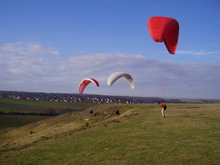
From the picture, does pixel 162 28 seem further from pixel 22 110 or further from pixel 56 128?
pixel 22 110

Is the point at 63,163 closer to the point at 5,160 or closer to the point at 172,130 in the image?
the point at 5,160

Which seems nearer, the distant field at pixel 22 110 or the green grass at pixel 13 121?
the green grass at pixel 13 121

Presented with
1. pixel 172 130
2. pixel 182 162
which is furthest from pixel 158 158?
pixel 172 130

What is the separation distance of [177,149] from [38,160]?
19.5 ft

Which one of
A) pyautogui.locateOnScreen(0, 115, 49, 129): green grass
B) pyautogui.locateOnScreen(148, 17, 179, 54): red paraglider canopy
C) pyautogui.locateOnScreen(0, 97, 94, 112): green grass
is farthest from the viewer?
pyautogui.locateOnScreen(0, 97, 94, 112): green grass

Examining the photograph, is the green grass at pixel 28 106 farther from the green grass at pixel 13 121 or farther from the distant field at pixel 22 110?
the green grass at pixel 13 121

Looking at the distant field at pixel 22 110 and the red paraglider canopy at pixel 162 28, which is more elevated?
the red paraglider canopy at pixel 162 28

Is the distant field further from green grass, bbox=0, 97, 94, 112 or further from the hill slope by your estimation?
the hill slope

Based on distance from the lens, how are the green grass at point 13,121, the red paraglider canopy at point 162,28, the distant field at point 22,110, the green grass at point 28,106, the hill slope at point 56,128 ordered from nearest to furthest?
1. the red paraglider canopy at point 162,28
2. the hill slope at point 56,128
3. the green grass at point 13,121
4. the distant field at point 22,110
5. the green grass at point 28,106

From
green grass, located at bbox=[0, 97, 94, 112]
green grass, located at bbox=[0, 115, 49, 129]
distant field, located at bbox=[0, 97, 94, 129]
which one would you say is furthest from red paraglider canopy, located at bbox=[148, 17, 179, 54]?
green grass, located at bbox=[0, 97, 94, 112]

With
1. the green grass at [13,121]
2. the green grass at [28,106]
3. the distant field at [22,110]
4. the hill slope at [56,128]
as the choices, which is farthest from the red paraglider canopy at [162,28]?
the green grass at [28,106]

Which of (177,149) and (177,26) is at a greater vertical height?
(177,26)

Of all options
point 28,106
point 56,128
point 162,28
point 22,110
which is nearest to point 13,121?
point 22,110

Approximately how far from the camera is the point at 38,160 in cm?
938
